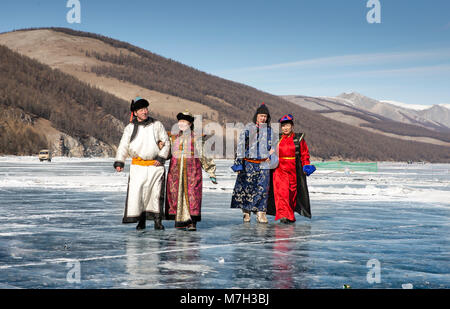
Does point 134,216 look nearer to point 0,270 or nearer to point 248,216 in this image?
point 248,216

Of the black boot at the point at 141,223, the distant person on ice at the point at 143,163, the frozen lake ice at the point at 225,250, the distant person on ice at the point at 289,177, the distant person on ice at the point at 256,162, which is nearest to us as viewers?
the frozen lake ice at the point at 225,250

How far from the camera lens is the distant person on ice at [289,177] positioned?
11.5 metres

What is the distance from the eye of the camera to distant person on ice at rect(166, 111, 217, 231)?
10125 mm

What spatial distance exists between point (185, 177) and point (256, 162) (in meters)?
1.81

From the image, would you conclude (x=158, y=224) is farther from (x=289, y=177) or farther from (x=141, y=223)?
(x=289, y=177)

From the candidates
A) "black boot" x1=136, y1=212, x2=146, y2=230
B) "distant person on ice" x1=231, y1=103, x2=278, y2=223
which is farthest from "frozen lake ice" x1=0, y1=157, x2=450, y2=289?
"distant person on ice" x1=231, y1=103, x2=278, y2=223

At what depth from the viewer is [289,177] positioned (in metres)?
11.7

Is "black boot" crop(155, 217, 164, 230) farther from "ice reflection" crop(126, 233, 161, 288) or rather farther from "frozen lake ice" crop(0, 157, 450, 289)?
"ice reflection" crop(126, 233, 161, 288)

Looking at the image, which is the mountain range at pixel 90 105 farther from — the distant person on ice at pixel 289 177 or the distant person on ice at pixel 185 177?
the distant person on ice at pixel 185 177

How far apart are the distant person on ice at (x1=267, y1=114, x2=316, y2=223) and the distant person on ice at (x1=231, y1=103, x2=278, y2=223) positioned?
276 mm

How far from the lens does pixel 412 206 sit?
15984mm

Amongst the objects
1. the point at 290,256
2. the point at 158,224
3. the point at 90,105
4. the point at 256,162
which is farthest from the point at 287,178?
the point at 90,105

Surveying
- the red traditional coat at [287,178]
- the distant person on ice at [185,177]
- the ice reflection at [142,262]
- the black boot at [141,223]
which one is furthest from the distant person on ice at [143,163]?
the red traditional coat at [287,178]
